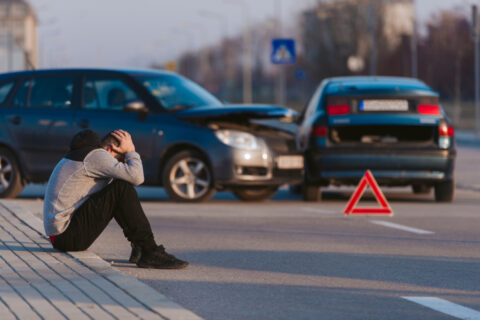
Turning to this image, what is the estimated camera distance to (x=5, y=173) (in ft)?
47.7

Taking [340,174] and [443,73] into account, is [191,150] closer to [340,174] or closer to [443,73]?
[340,174]

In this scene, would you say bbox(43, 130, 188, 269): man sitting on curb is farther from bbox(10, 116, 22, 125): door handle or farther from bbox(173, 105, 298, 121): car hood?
bbox(10, 116, 22, 125): door handle

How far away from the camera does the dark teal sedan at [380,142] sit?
13742 millimetres

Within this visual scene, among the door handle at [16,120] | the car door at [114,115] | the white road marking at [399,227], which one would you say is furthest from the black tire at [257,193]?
the white road marking at [399,227]

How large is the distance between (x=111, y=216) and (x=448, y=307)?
2.78 m

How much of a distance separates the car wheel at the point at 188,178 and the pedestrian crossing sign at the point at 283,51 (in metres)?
19.9

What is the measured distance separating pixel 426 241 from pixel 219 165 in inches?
166

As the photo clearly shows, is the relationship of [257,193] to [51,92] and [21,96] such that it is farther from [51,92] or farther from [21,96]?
[21,96]

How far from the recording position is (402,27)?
261 ft

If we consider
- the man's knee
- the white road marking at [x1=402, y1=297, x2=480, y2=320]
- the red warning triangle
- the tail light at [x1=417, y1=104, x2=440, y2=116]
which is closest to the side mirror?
the red warning triangle

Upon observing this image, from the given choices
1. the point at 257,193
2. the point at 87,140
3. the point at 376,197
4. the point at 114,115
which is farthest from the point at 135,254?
the point at 257,193

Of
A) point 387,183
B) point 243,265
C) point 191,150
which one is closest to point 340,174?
point 387,183

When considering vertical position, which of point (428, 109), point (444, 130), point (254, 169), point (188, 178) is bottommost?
point (188, 178)

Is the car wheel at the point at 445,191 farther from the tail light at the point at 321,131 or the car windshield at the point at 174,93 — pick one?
the car windshield at the point at 174,93
